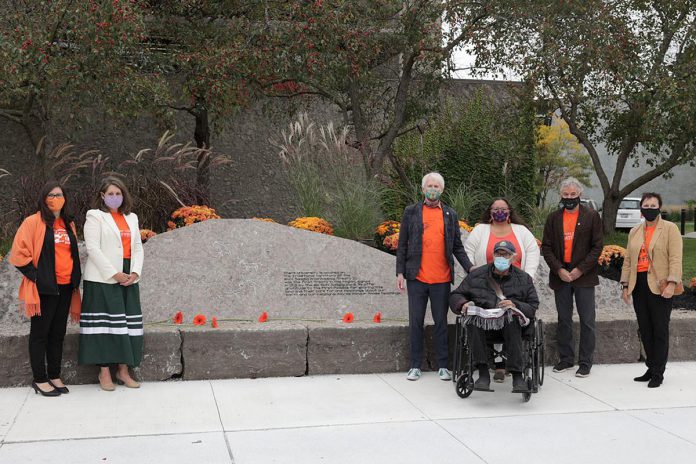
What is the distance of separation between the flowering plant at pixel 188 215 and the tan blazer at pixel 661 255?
4.64 metres

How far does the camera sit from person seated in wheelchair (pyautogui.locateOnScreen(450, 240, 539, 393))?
5.50m

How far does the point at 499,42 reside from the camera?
11.3 metres

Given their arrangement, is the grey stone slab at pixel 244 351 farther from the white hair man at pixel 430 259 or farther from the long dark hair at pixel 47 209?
the long dark hair at pixel 47 209

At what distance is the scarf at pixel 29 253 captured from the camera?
5.41m

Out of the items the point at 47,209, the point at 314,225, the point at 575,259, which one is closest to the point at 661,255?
the point at 575,259

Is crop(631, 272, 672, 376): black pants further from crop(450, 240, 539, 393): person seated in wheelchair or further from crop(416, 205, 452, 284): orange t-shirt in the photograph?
crop(416, 205, 452, 284): orange t-shirt

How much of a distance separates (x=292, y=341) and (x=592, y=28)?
26.1 ft

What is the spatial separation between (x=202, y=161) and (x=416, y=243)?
405 cm

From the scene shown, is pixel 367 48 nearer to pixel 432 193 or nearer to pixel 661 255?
pixel 432 193

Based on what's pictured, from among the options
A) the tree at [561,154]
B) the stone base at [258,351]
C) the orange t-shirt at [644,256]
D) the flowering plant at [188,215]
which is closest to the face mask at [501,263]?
the stone base at [258,351]

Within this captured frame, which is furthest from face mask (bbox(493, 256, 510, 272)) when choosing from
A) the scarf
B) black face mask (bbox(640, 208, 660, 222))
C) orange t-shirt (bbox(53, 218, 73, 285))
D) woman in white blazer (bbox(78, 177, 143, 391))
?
the scarf

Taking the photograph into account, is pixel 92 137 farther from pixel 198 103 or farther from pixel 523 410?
pixel 523 410

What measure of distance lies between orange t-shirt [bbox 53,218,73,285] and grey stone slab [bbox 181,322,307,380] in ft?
3.46

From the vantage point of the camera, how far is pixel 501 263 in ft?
18.6
